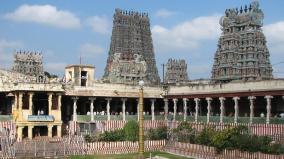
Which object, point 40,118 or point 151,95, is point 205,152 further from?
point 151,95

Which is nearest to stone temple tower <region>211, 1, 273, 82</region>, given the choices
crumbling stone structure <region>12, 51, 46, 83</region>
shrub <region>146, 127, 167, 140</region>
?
shrub <region>146, 127, 167, 140</region>

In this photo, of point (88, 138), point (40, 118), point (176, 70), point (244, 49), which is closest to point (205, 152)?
point (88, 138)

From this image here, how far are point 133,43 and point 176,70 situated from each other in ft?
43.8

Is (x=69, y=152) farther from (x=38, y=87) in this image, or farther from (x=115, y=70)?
(x=115, y=70)

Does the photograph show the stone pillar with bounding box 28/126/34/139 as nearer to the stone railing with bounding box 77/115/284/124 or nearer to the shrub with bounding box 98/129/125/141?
the stone railing with bounding box 77/115/284/124

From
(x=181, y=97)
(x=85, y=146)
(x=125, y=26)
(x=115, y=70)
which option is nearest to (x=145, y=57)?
(x=125, y=26)

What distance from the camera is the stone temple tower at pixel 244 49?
6881 centimetres

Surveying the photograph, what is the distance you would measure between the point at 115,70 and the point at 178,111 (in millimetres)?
15806

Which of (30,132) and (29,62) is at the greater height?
(29,62)

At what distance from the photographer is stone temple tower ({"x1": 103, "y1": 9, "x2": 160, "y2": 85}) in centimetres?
8075

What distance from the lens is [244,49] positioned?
227 feet

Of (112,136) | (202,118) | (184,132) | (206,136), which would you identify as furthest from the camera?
(202,118)

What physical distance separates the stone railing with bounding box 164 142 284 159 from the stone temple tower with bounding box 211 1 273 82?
26.3m

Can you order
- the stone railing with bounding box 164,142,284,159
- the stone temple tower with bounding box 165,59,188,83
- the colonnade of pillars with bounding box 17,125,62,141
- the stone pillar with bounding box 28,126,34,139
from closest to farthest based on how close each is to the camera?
the stone railing with bounding box 164,142,284,159 < the colonnade of pillars with bounding box 17,125,62,141 < the stone pillar with bounding box 28,126,34,139 < the stone temple tower with bounding box 165,59,188,83
